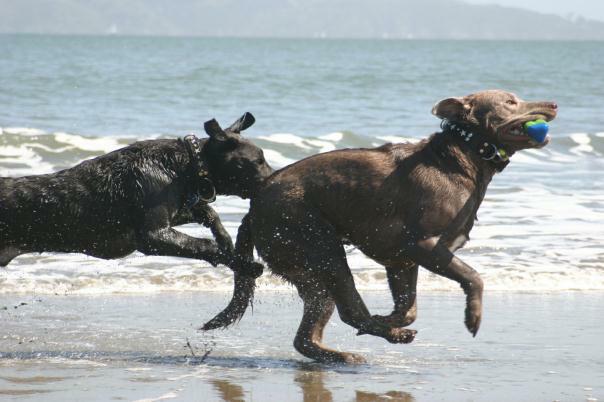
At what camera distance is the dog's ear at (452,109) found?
284 inches

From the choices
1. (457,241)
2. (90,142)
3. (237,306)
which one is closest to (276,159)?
(90,142)

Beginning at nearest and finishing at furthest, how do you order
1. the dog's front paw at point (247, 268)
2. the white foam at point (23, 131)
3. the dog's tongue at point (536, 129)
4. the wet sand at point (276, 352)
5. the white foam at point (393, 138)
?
the wet sand at point (276, 352) → the dog's tongue at point (536, 129) → the dog's front paw at point (247, 268) → the white foam at point (23, 131) → the white foam at point (393, 138)

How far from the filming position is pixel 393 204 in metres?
7.05

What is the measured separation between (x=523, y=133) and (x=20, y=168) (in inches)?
470

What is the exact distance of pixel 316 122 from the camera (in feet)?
81.5

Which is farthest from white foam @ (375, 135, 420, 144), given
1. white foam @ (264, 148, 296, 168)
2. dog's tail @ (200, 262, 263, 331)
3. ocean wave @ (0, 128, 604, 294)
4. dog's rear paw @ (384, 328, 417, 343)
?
dog's rear paw @ (384, 328, 417, 343)

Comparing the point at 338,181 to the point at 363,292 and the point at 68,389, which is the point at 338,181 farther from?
the point at 363,292

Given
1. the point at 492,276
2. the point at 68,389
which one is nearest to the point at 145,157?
the point at 68,389

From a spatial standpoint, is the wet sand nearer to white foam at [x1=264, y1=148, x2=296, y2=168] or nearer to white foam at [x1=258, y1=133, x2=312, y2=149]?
white foam at [x1=264, y1=148, x2=296, y2=168]

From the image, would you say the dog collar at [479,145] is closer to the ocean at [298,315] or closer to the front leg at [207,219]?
the ocean at [298,315]

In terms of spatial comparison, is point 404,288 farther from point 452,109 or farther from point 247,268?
point 452,109

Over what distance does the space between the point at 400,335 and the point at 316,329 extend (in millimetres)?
606

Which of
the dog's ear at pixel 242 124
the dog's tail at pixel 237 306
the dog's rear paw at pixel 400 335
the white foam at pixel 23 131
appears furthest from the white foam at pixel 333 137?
the dog's rear paw at pixel 400 335

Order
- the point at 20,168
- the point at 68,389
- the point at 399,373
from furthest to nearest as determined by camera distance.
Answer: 1. the point at 20,168
2. the point at 399,373
3. the point at 68,389
